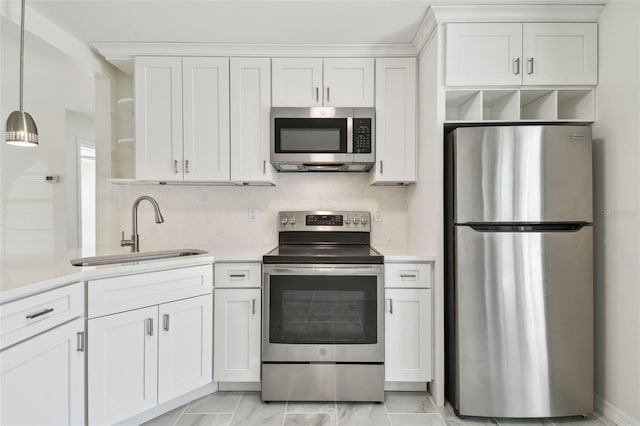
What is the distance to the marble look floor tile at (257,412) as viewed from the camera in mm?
1848

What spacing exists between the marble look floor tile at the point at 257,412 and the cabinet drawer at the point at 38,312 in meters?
1.06

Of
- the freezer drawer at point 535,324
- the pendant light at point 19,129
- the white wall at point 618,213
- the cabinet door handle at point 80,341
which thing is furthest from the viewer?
the freezer drawer at point 535,324

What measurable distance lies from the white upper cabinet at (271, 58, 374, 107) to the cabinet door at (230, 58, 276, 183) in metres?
0.10

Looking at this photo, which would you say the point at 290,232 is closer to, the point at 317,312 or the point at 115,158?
the point at 317,312

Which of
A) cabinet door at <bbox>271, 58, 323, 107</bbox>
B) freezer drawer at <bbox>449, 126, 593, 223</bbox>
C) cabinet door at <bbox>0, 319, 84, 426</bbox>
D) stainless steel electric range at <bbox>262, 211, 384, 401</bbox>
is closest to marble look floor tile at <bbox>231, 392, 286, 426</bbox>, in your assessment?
stainless steel electric range at <bbox>262, 211, 384, 401</bbox>

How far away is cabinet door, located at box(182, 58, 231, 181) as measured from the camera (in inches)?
91.4

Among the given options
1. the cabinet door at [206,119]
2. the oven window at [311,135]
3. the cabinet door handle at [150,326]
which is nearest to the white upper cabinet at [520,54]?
the oven window at [311,135]

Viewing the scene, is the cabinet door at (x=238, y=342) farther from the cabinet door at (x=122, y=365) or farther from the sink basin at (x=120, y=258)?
the sink basin at (x=120, y=258)

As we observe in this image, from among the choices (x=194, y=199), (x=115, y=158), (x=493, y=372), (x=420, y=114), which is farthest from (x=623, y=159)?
(x=115, y=158)

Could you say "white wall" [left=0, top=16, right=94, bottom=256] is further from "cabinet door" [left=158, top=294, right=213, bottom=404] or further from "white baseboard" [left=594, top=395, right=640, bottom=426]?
"white baseboard" [left=594, top=395, right=640, bottom=426]

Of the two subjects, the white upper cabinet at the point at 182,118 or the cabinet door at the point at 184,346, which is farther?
the white upper cabinet at the point at 182,118

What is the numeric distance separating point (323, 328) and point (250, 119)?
1525 mm

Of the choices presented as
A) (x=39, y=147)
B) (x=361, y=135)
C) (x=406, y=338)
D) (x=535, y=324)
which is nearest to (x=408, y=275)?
(x=406, y=338)

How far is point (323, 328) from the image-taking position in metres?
2.01
